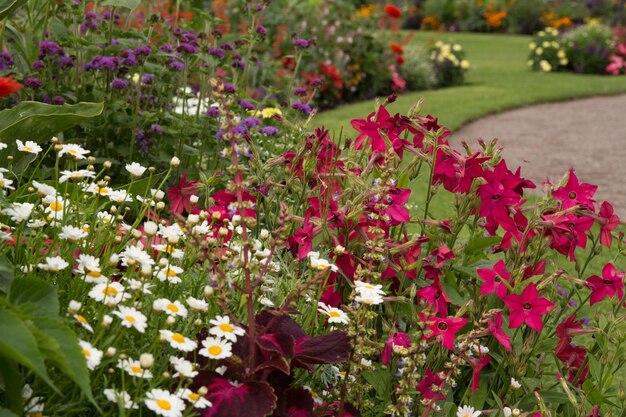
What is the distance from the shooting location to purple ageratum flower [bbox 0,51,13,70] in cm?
359

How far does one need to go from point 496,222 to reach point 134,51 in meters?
1.72

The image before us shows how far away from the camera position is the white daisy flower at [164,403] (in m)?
1.57

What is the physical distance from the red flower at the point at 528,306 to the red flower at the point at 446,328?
0.51 ft

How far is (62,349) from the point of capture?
1500 mm

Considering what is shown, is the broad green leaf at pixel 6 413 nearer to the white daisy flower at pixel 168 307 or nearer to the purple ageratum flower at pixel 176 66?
the white daisy flower at pixel 168 307

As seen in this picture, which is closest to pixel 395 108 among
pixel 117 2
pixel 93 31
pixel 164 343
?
pixel 93 31

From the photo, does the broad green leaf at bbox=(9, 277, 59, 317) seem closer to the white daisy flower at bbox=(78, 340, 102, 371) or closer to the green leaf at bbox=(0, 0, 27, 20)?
the white daisy flower at bbox=(78, 340, 102, 371)

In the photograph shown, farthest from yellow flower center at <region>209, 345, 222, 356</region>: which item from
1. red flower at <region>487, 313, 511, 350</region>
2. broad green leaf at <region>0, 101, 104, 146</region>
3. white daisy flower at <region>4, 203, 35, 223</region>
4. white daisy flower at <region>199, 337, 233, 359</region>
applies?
broad green leaf at <region>0, 101, 104, 146</region>

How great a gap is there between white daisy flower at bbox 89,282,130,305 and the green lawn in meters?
5.03

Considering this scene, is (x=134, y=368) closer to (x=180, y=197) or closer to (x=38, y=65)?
(x=180, y=197)

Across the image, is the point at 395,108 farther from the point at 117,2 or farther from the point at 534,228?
the point at 534,228

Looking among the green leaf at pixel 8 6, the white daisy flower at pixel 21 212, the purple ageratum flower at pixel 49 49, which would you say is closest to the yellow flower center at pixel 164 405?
the white daisy flower at pixel 21 212

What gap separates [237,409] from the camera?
68.1 inches

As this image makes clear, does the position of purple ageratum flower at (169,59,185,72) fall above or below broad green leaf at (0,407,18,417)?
below
